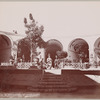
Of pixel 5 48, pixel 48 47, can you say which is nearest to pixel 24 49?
pixel 5 48

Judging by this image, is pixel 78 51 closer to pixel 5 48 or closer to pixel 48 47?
pixel 48 47

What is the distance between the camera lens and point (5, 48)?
147 inches

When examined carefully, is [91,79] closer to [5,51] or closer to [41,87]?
[41,87]

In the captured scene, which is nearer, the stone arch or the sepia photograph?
the sepia photograph

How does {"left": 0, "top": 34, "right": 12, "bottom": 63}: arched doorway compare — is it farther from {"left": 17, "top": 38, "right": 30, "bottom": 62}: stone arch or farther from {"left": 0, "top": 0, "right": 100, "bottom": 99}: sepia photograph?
{"left": 17, "top": 38, "right": 30, "bottom": 62}: stone arch

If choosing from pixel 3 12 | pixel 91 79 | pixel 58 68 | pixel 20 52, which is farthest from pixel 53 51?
pixel 3 12

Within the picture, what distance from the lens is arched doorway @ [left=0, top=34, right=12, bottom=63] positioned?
373 cm

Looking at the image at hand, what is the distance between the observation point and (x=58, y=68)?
3.74 meters

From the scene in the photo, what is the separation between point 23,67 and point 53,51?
694 millimetres

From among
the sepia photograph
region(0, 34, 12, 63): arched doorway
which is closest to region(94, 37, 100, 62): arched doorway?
the sepia photograph

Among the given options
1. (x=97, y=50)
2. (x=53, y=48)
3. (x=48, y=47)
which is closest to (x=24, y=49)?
(x=48, y=47)

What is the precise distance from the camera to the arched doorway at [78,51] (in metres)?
3.72

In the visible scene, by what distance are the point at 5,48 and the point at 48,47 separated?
0.88 meters

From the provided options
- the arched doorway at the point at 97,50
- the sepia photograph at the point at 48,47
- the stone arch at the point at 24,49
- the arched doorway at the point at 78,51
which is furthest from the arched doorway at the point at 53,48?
the arched doorway at the point at 97,50
